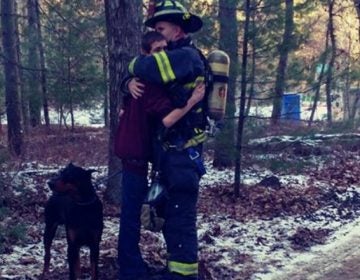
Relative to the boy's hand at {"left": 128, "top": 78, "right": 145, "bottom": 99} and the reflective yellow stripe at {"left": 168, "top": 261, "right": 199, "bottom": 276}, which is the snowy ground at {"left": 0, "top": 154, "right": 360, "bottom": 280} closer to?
the reflective yellow stripe at {"left": 168, "top": 261, "right": 199, "bottom": 276}

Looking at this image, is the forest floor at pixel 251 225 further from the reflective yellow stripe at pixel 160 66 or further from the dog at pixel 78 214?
the reflective yellow stripe at pixel 160 66

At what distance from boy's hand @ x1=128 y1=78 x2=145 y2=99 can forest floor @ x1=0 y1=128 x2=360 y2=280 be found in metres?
1.88

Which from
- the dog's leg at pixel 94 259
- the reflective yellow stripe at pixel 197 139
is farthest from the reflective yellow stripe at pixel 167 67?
the dog's leg at pixel 94 259

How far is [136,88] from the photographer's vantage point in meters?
5.20

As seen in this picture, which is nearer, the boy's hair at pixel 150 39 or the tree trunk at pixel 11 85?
the boy's hair at pixel 150 39

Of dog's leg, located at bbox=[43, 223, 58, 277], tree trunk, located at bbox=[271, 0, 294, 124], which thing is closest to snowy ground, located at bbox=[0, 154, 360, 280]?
dog's leg, located at bbox=[43, 223, 58, 277]

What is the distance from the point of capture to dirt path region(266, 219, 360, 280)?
6475mm

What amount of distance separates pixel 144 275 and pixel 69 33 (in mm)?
11995

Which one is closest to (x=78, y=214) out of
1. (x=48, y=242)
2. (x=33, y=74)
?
(x=48, y=242)

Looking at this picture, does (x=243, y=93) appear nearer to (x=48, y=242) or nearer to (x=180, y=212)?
(x=48, y=242)

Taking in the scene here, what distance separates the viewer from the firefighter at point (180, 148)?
16.7ft

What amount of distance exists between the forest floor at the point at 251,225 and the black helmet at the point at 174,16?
8.04 ft

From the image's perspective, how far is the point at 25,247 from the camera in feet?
23.3

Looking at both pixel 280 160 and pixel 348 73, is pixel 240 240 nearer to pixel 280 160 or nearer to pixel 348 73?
pixel 280 160
